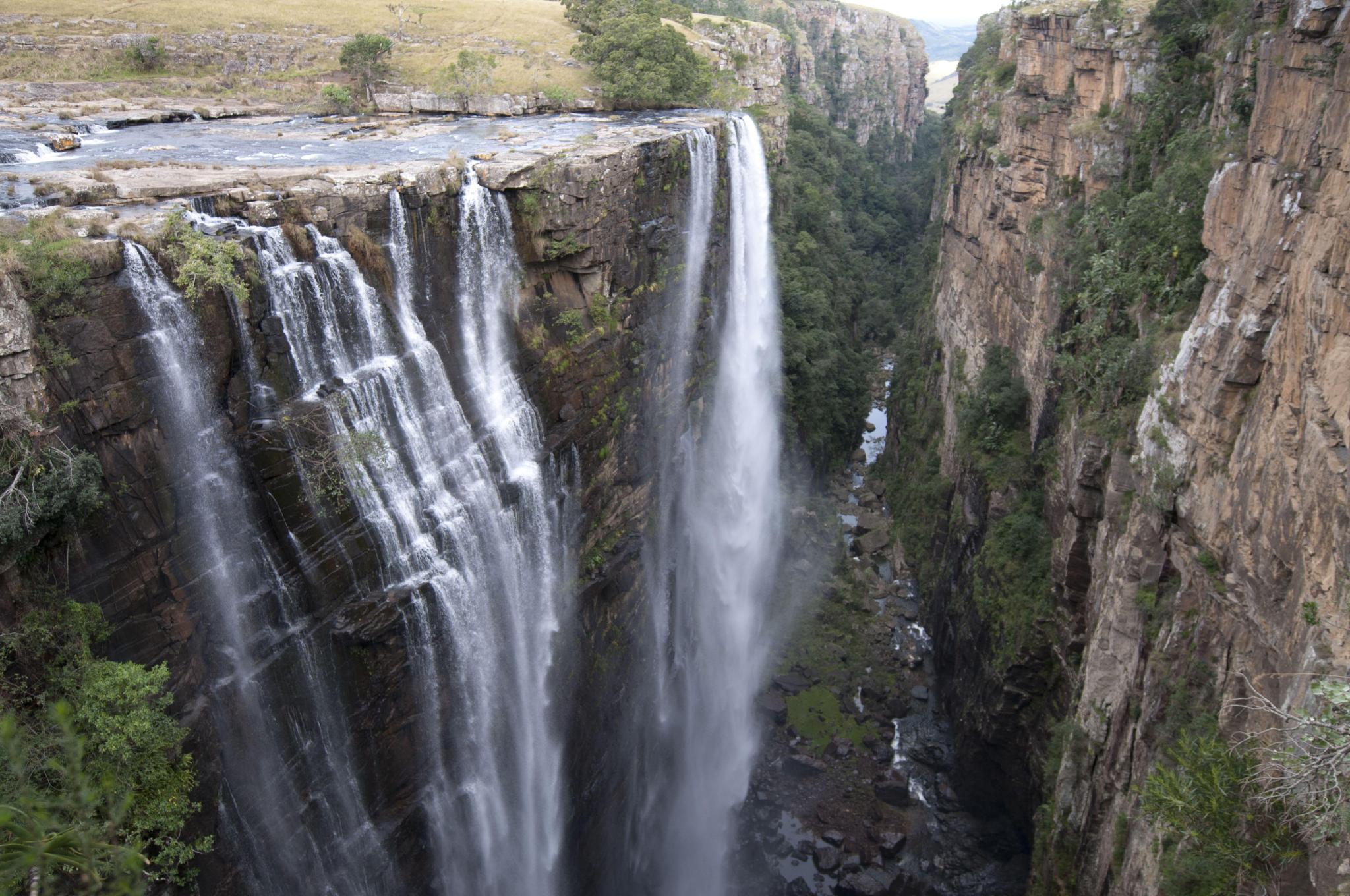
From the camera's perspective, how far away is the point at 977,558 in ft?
93.0

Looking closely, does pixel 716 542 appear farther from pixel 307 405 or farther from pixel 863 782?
pixel 307 405

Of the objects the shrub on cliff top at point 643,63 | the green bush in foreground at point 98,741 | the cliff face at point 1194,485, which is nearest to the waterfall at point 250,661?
the green bush in foreground at point 98,741

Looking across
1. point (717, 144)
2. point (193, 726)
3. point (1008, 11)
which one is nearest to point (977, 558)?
point (717, 144)

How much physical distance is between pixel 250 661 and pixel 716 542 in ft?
63.5

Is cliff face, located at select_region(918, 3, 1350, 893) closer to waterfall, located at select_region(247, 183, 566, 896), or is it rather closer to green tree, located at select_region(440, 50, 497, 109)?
waterfall, located at select_region(247, 183, 566, 896)

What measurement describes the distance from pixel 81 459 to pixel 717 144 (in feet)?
75.0

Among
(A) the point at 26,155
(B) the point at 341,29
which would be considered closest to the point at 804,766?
(A) the point at 26,155

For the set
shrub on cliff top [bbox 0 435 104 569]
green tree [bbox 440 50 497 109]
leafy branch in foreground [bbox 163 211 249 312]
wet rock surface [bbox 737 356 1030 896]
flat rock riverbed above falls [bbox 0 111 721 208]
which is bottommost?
wet rock surface [bbox 737 356 1030 896]

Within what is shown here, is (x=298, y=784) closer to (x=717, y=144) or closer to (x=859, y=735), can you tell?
(x=859, y=735)

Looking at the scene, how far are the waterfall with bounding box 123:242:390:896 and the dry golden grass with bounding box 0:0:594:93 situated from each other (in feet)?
69.9

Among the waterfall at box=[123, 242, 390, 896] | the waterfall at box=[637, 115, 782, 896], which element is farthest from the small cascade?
the waterfall at box=[637, 115, 782, 896]

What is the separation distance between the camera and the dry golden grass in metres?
30.8

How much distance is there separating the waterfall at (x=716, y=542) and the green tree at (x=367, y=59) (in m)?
12.5

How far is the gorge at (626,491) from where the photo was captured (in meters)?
13.4
